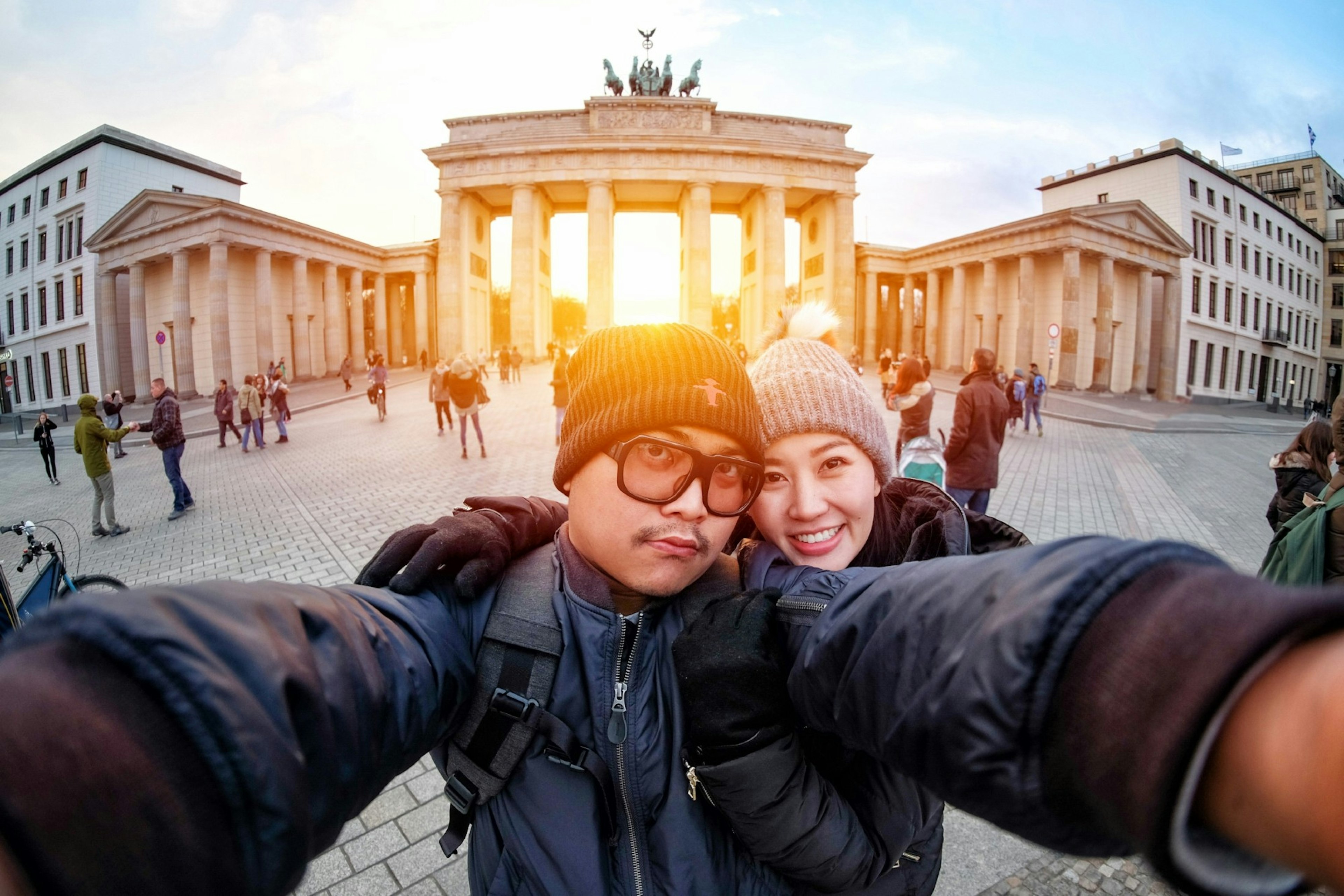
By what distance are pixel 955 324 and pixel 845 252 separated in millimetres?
8692

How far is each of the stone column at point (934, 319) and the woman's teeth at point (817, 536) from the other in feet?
142

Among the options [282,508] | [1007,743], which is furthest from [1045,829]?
[282,508]

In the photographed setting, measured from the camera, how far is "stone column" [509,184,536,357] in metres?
35.6

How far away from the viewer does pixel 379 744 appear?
2.79ft

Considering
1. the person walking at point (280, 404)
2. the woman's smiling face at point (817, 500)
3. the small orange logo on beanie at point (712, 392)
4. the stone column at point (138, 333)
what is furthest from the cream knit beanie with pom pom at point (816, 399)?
the stone column at point (138, 333)

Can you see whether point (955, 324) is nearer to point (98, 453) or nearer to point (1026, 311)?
point (1026, 311)

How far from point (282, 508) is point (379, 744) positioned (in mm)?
9416

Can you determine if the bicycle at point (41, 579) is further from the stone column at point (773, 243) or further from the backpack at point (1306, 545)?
the stone column at point (773, 243)

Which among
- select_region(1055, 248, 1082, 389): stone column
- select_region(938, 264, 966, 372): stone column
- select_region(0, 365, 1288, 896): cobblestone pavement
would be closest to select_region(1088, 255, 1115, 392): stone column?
select_region(1055, 248, 1082, 389): stone column

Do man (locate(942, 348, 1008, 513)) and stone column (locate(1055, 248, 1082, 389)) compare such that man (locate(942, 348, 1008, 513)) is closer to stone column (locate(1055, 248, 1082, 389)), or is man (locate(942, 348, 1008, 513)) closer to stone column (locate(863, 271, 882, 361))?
stone column (locate(1055, 248, 1082, 389))

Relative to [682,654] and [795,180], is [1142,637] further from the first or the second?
[795,180]

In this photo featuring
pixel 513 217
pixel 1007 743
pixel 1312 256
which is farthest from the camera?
pixel 1312 256

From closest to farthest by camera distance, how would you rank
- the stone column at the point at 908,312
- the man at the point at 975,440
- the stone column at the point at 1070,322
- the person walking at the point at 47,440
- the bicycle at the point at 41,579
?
the bicycle at the point at 41,579 → the man at the point at 975,440 → the person walking at the point at 47,440 → the stone column at the point at 1070,322 → the stone column at the point at 908,312

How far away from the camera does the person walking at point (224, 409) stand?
13.5 meters
